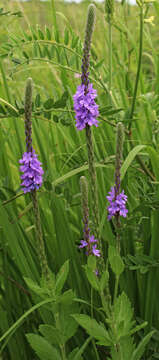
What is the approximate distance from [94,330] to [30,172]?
329 millimetres

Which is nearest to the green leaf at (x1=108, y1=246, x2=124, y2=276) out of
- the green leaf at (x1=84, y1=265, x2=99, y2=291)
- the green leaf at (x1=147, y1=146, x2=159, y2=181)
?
the green leaf at (x1=84, y1=265, x2=99, y2=291)

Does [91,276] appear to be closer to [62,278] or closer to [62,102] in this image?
[62,278]

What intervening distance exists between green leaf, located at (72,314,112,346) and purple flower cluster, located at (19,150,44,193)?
27cm

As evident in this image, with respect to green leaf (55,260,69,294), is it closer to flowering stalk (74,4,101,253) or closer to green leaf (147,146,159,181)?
flowering stalk (74,4,101,253)

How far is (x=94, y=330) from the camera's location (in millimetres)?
853

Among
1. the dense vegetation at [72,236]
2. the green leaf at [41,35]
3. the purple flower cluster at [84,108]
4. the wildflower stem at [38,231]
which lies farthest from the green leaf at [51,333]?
the green leaf at [41,35]

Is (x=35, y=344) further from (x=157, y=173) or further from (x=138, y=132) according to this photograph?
(x=138, y=132)

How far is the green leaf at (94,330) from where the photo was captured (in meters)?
0.84

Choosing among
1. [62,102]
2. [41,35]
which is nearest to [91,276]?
[62,102]

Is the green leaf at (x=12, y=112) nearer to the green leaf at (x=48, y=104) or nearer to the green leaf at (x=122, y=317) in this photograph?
the green leaf at (x=48, y=104)

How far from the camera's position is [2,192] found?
1268mm

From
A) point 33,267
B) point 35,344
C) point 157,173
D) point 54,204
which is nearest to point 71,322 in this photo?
point 35,344

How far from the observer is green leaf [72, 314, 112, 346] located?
84 centimetres

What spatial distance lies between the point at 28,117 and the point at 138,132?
83 centimetres
